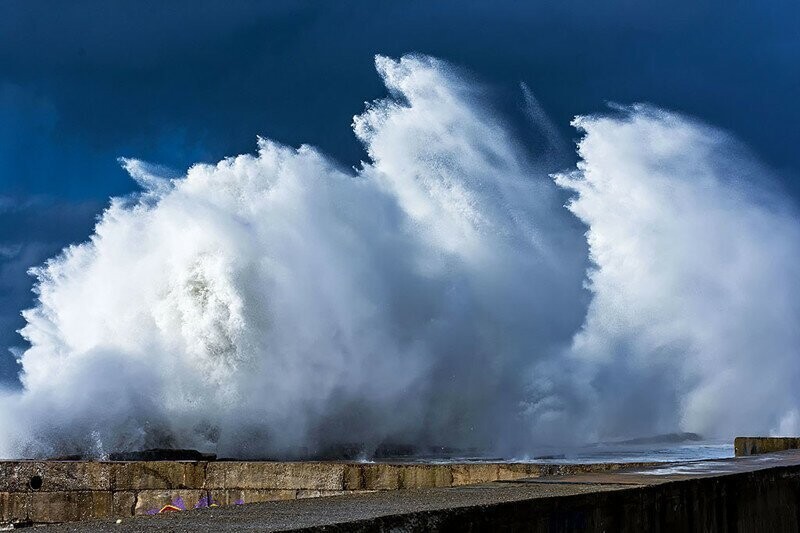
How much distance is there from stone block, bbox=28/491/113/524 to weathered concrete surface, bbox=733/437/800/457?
6.11 meters

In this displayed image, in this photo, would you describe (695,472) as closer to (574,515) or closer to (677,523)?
(677,523)

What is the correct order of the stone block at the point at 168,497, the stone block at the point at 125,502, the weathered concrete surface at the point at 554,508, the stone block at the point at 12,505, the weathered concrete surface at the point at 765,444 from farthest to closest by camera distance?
the stone block at the point at 12,505 → the stone block at the point at 125,502 → the stone block at the point at 168,497 → the weathered concrete surface at the point at 765,444 → the weathered concrete surface at the point at 554,508

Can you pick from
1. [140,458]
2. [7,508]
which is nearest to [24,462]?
[7,508]

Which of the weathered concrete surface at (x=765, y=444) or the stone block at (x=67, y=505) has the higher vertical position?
the weathered concrete surface at (x=765, y=444)

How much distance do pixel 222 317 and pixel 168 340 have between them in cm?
124

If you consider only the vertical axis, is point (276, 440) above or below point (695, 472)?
above

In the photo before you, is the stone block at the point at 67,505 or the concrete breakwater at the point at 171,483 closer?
the concrete breakwater at the point at 171,483

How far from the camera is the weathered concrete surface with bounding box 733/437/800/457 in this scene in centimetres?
944

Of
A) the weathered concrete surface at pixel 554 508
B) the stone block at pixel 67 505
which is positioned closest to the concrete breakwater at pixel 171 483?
the stone block at pixel 67 505

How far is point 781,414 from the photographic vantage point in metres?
27.3

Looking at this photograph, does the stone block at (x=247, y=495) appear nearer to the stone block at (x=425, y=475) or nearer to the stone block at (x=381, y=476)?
the stone block at (x=381, y=476)

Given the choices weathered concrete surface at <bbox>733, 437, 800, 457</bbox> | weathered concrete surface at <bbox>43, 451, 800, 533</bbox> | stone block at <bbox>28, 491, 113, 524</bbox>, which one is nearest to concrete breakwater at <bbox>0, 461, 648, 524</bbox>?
stone block at <bbox>28, 491, 113, 524</bbox>

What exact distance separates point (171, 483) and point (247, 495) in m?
0.77

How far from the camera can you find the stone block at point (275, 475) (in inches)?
387
